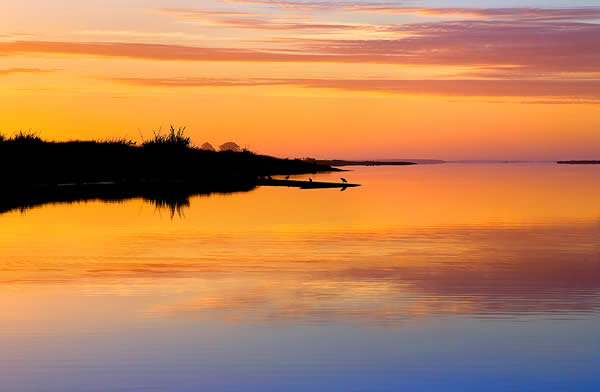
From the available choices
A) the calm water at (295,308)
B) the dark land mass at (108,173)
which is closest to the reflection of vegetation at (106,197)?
the dark land mass at (108,173)

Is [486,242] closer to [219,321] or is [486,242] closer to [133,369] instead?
[219,321]

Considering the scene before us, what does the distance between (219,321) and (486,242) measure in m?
15.8

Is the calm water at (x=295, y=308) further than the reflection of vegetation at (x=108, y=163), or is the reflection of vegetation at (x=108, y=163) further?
the reflection of vegetation at (x=108, y=163)

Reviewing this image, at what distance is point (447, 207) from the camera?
47.4 m

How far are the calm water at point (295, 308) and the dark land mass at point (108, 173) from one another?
57.6 ft

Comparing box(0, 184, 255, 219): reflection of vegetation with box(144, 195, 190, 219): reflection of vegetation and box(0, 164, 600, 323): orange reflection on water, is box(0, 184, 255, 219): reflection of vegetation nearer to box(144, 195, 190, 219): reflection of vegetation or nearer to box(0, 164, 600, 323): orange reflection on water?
box(144, 195, 190, 219): reflection of vegetation

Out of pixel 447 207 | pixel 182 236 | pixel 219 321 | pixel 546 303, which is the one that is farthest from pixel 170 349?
pixel 447 207

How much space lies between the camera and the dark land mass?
5228 cm

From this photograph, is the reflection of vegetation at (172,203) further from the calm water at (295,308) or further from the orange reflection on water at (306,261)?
the calm water at (295,308)

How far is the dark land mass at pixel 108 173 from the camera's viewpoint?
52281mm

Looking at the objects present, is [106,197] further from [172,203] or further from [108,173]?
[108,173]

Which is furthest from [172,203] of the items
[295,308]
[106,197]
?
[295,308]

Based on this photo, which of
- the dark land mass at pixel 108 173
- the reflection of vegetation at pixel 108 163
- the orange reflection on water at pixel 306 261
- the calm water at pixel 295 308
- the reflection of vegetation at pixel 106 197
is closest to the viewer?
the calm water at pixel 295 308

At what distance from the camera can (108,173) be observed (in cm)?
6956
